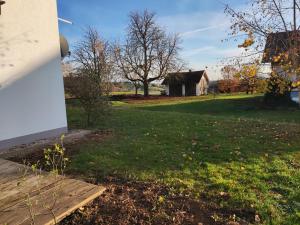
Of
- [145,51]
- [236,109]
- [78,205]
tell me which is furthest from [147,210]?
[145,51]

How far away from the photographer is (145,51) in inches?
1459

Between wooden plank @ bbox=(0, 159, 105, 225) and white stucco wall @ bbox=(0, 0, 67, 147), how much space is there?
267cm

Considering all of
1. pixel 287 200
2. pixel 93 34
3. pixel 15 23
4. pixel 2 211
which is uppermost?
pixel 93 34

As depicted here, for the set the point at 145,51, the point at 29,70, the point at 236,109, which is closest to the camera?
the point at 29,70

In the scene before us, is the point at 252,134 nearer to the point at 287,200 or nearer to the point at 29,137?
the point at 287,200

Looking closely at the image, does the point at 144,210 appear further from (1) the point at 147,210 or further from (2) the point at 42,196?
(2) the point at 42,196

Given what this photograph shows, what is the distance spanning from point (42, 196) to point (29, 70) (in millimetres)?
4460

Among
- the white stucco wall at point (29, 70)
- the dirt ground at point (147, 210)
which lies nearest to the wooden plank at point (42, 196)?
the dirt ground at point (147, 210)

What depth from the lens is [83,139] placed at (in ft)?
23.3

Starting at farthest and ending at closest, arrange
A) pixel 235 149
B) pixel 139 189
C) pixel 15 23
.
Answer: pixel 15 23 → pixel 235 149 → pixel 139 189

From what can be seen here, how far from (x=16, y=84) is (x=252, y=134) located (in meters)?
6.34

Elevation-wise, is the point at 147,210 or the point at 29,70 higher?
the point at 29,70

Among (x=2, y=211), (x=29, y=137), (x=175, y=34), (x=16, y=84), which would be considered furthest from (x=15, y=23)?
(x=175, y=34)

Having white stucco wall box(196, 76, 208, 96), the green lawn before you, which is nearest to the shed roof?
white stucco wall box(196, 76, 208, 96)
